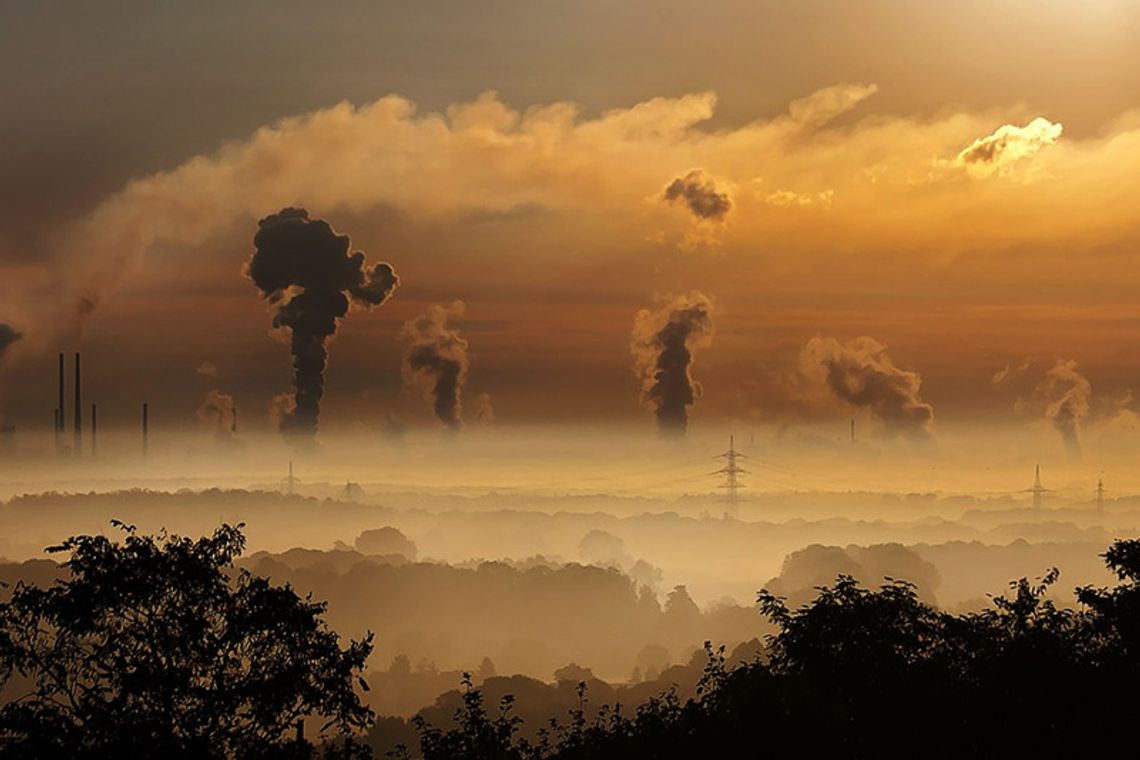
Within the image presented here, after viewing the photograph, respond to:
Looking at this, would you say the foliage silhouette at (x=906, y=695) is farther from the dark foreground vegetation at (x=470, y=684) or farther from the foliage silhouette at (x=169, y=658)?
the foliage silhouette at (x=169, y=658)

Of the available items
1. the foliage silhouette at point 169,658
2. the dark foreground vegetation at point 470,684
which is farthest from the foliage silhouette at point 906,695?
the foliage silhouette at point 169,658

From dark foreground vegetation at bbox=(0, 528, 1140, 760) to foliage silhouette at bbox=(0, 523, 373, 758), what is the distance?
0.04m

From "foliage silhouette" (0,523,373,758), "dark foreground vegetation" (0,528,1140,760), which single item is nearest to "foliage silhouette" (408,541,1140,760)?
"dark foreground vegetation" (0,528,1140,760)

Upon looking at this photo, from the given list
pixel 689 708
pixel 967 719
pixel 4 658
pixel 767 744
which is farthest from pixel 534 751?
pixel 4 658

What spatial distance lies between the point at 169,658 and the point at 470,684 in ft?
39.4

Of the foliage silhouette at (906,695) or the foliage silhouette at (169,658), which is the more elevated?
the foliage silhouette at (169,658)

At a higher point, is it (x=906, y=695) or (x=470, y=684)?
(x=470, y=684)

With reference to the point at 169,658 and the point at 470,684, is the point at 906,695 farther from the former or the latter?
the point at 169,658

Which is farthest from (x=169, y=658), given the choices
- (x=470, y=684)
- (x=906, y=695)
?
(x=906, y=695)

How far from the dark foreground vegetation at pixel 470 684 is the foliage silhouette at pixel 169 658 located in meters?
0.04

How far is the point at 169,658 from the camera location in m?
32.6

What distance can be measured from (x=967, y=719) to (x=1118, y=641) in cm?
1005

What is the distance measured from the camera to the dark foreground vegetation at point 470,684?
32.1 meters

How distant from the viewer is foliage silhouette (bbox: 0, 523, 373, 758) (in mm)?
31578
